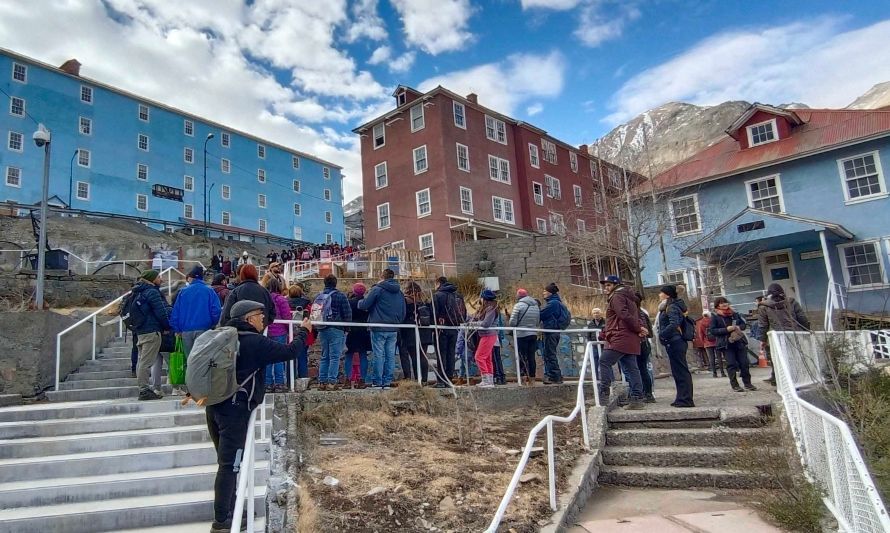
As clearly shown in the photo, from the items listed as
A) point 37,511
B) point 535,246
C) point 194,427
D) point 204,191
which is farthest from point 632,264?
point 204,191

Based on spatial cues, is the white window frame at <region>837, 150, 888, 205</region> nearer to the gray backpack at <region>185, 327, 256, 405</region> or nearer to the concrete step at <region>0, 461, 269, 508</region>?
the concrete step at <region>0, 461, 269, 508</region>

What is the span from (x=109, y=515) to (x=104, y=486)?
47cm

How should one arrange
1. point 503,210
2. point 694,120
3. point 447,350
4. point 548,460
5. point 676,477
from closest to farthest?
point 548,460
point 676,477
point 447,350
point 503,210
point 694,120

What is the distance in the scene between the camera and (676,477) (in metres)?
5.88

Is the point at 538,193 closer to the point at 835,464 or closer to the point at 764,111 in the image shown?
the point at 764,111

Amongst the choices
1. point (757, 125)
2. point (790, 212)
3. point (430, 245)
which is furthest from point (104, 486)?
point (757, 125)

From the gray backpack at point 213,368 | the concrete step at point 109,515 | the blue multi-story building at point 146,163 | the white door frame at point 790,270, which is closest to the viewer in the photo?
the gray backpack at point 213,368

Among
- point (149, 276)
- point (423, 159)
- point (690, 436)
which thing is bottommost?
point (690, 436)

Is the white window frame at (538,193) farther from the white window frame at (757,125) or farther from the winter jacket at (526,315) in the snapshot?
the winter jacket at (526,315)

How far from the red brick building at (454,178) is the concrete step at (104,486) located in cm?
2100

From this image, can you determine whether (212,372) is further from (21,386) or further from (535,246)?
(535,246)

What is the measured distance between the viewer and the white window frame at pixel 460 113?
29.6m

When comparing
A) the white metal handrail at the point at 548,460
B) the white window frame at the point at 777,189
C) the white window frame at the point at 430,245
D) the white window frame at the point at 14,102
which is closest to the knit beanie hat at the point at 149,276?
the white metal handrail at the point at 548,460

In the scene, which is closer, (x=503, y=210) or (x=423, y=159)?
(x=423, y=159)
